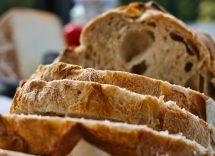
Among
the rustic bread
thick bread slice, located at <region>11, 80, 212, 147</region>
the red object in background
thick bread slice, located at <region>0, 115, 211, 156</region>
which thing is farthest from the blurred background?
thick bread slice, located at <region>0, 115, 211, 156</region>

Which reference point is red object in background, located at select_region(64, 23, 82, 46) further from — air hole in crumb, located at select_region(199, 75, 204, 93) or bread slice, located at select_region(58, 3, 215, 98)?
air hole in crumb, located at select_region(199, 75, 204, 93)

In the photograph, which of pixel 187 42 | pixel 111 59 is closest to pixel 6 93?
pixel 111 59

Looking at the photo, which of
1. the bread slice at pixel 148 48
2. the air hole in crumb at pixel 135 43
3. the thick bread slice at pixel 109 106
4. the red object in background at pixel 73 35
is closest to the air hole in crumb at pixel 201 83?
the bread slice at pixel 148 48

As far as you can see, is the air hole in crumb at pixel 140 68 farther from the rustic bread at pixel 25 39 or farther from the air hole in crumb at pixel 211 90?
the rustic bread at pixel 25 39

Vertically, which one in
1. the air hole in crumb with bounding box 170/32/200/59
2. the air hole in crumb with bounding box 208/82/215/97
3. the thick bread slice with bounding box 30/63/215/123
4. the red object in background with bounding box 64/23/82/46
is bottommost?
the red object in background with bounding box 64/23/82/46

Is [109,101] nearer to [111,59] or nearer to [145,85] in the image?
[145,85]
